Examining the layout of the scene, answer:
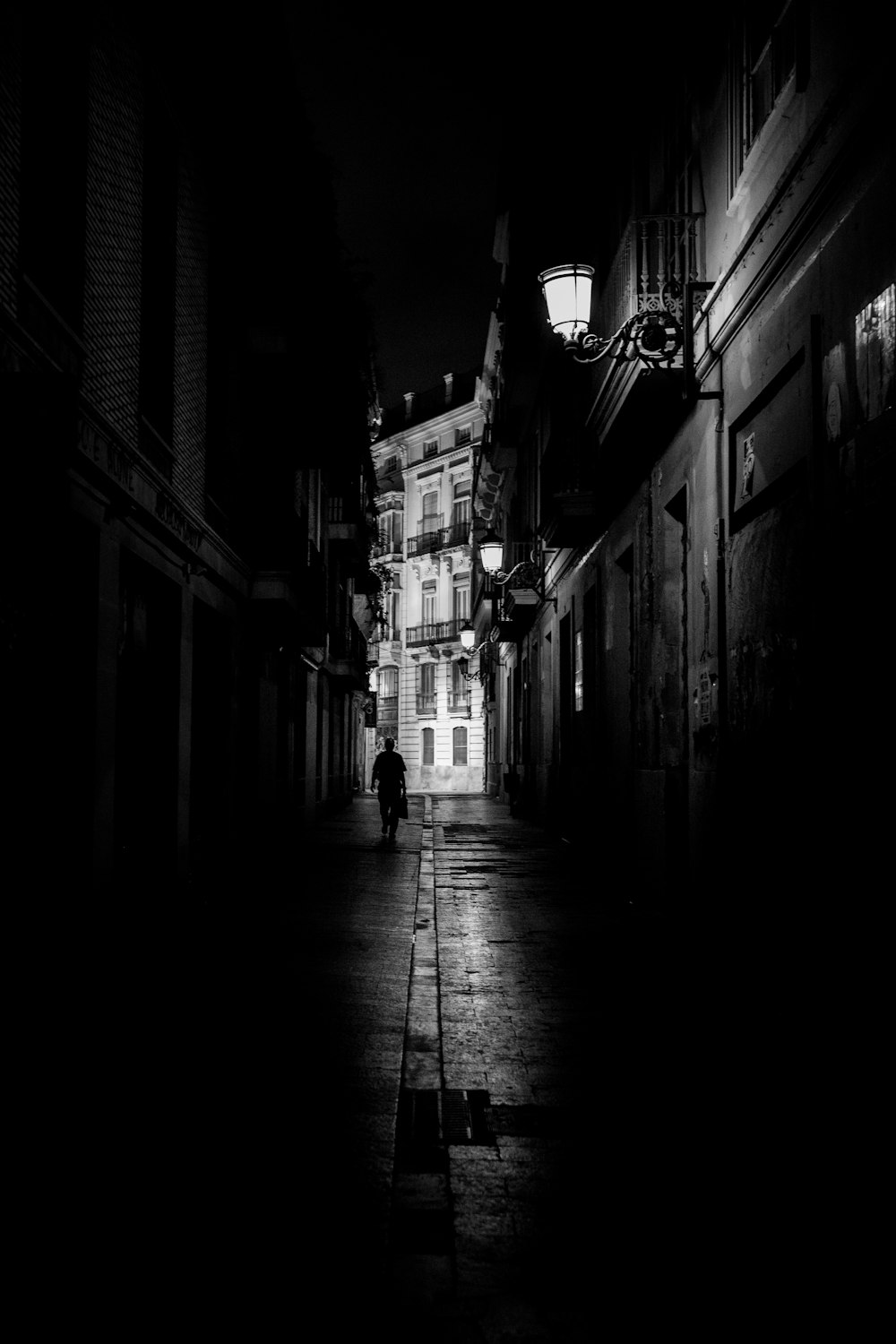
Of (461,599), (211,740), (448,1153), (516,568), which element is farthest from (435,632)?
(448,1153)

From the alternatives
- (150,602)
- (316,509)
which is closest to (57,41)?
(150,602)

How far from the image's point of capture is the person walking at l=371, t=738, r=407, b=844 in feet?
63.7

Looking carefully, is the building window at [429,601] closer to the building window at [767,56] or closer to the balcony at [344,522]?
the balcony at [344,522]

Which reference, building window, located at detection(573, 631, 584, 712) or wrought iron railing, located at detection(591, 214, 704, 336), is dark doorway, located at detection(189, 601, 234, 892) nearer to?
building window, located at detection(573, 631, 584, 712)

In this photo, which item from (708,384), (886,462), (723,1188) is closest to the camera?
(723,1188)

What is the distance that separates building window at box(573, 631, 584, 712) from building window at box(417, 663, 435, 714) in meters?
37.1

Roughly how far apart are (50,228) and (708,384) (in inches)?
199

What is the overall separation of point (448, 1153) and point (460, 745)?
49.9 meters

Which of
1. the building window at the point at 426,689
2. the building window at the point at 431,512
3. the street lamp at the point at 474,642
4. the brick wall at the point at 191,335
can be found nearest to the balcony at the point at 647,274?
the brick wall at the point at 191,335

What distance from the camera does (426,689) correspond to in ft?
184

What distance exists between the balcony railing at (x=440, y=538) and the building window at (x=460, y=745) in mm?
9105

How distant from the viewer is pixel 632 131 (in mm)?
12461

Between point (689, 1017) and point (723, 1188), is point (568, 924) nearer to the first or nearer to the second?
point (689, 1017)

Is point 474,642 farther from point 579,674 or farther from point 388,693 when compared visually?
point 579,674
